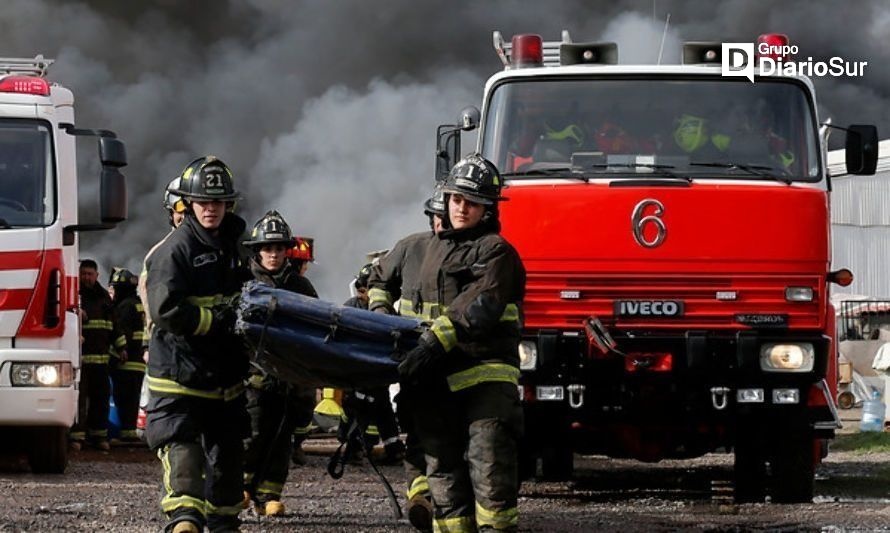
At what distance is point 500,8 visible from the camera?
77.2ft

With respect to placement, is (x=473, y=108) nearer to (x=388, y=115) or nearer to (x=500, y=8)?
(x=388, y=115)

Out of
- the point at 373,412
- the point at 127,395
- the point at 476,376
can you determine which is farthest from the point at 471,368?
the point at 127,395

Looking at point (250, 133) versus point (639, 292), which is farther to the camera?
point (250, 133)

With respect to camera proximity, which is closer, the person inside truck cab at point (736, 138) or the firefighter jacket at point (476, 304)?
the firefighter jacket at point (476, 304)

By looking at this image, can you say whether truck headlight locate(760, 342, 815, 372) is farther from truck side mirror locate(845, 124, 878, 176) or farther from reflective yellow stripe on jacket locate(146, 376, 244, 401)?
reflective yellow stripe on jacket locate(146, 376, 244, 401)

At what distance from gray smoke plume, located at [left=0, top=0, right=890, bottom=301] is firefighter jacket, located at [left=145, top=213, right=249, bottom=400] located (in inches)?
507

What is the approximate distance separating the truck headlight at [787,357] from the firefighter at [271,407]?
2.28 m

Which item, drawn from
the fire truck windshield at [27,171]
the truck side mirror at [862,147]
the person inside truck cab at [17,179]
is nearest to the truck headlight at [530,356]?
the truck side mirror at [862,147]

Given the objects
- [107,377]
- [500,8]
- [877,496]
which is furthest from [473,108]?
[500,8]

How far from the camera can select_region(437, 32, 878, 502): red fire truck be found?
8.79m

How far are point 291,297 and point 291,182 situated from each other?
14.8 metres

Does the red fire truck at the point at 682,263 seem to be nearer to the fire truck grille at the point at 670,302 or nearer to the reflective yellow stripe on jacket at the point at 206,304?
the fire truck grille at the point at 670,302

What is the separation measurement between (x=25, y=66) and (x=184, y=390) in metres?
5.22

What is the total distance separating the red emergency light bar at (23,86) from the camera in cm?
1068
